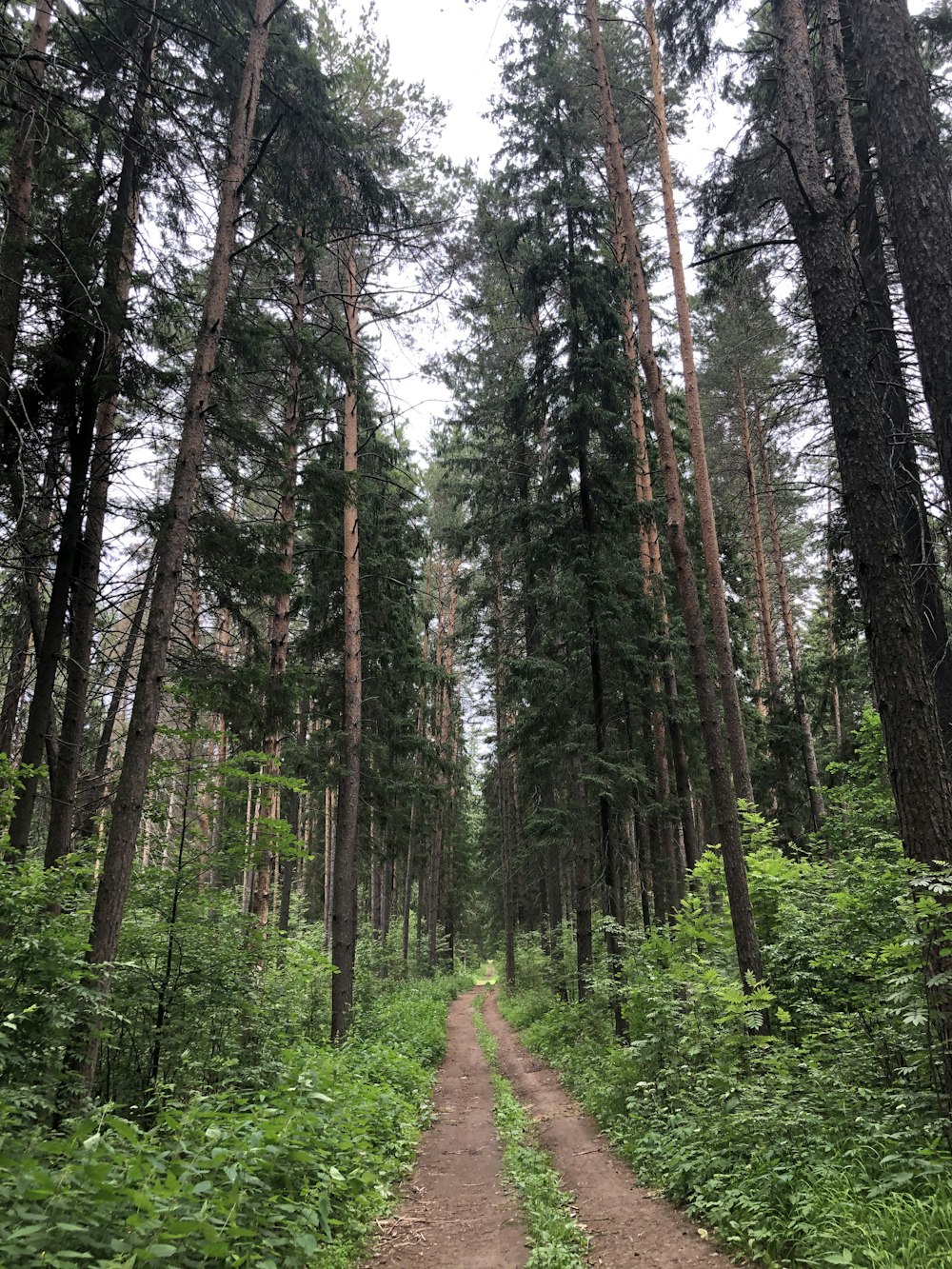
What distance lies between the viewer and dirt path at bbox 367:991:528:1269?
16.2 feet

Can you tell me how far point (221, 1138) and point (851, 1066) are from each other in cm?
464

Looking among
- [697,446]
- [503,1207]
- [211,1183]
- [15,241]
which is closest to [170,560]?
[15,241]

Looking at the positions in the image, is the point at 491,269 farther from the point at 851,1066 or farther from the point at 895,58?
the point at 851,1066

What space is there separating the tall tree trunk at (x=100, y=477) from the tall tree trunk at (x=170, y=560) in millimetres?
1071

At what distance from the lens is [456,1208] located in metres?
5.94

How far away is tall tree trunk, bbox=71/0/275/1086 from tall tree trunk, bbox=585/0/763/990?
16.5 ft

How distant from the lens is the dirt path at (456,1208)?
194 inches

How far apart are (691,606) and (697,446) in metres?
2.67

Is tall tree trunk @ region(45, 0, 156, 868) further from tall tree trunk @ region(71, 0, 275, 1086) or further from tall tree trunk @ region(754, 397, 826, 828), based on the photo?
tall tree trunk @ region(754, 397, 826, 828)

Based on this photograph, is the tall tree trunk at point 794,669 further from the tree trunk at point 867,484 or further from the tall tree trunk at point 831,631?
the tree trunk at point 867,484

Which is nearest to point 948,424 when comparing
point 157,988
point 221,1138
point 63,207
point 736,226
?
point 736,226

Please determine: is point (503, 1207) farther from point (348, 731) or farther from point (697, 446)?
point (697, 446)

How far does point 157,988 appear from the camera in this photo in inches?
262

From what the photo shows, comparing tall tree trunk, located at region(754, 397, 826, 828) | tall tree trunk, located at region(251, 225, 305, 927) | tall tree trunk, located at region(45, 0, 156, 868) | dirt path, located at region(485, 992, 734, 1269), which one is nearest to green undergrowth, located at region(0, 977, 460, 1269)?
dirt path, located at region(485, 992, 734, 1269)
